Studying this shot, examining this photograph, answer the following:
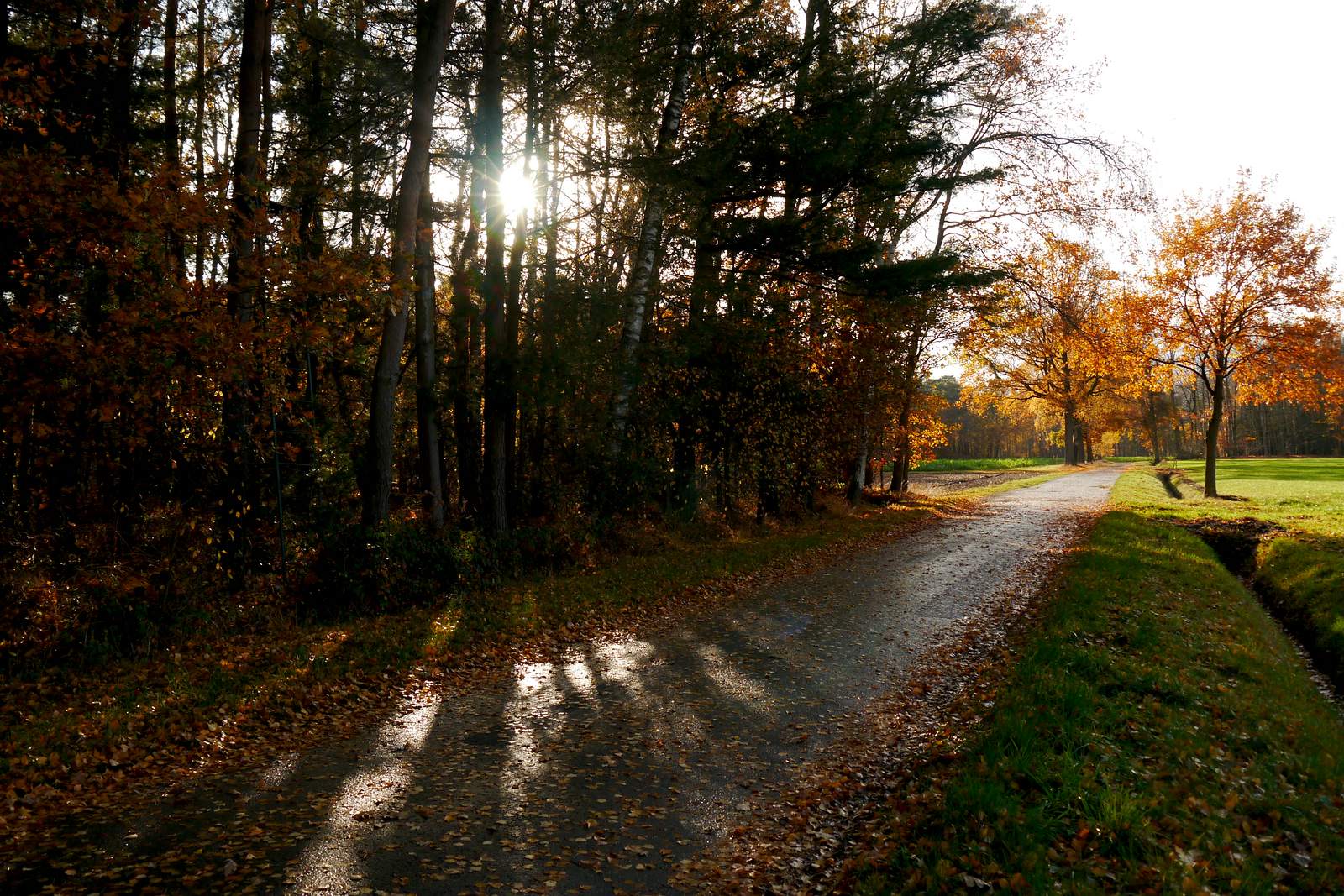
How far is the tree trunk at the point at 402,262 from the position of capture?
10.4 m

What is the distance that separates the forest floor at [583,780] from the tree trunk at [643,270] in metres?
5.78

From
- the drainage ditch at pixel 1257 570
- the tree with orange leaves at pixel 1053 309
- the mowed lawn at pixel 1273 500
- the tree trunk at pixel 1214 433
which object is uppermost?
the tree with orange leaves at pixel 1053 309

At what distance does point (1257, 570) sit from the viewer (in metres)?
14.7

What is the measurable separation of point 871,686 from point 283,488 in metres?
8.41

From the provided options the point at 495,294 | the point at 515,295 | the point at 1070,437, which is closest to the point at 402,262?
the point at 495,294

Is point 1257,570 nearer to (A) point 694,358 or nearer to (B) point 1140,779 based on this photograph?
(A) point 694,358

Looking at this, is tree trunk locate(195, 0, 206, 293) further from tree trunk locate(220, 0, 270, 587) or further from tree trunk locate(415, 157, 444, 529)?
tree trunk locate(415, 157, 444, 529)

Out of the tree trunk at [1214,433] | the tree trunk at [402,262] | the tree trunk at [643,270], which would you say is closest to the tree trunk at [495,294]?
the tree trunk at [402,262]

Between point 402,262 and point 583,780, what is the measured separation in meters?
7.68

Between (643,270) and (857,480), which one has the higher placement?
(643,270)

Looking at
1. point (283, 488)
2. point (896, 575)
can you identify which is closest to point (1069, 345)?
point (896, 575)

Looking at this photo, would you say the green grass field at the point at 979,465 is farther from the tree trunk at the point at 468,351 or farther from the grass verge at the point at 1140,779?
the grass verge at the point at 1140,779

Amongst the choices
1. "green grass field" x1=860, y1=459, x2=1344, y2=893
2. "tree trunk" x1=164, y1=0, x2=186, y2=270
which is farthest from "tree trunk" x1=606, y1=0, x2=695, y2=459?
"green grass field" x1=860, y1=459, x2=1344, y2=893

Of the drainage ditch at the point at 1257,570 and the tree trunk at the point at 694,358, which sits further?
the tree trunk at the point at 694,358
